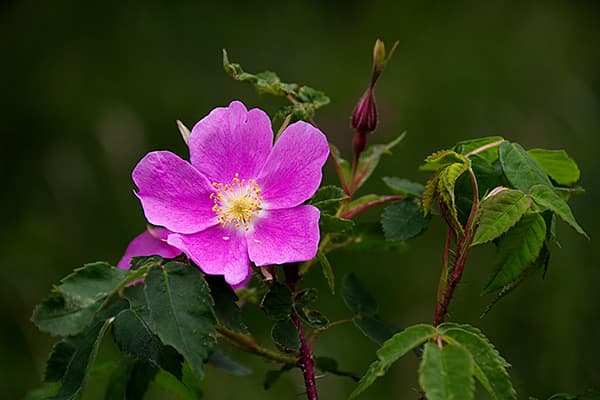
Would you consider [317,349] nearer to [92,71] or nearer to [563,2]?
[92,71]

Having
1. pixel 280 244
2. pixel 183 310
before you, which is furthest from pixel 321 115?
pixel 183 310

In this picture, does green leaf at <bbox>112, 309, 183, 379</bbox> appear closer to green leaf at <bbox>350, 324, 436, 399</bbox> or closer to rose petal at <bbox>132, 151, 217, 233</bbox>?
rose petal at <bbox>132, 151, 217, 233</bbox>

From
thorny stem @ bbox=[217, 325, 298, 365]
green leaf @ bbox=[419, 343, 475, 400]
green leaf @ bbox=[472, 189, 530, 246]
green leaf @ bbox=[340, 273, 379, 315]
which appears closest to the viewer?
green leaf @ bbox=[419, 343, 475, 400]

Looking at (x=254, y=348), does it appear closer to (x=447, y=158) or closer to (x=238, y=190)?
(x=238, y=190)

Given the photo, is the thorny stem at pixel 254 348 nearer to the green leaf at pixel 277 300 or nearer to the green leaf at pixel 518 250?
the green leaf at pixel 277 300

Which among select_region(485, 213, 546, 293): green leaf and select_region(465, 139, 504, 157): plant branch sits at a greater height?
select_region(465, 139, 504, 157): plant branch

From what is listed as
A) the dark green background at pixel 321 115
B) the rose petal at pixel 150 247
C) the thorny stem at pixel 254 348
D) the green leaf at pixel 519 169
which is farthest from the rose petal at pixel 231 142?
the dark green background at pixel 321 115

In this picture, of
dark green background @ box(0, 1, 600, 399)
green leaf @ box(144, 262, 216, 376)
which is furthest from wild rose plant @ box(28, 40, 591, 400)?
dark green background @ box(0, 1, 600, 399)
